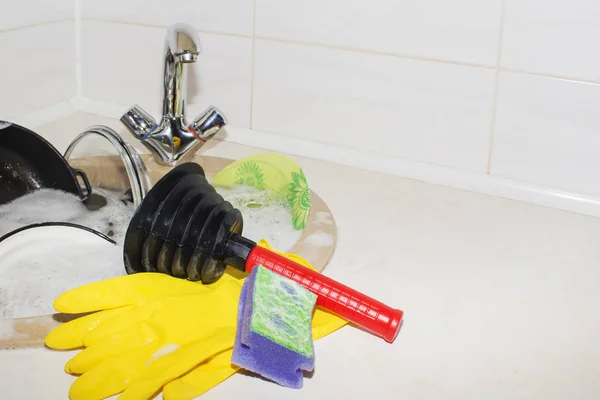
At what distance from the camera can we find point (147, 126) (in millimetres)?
975

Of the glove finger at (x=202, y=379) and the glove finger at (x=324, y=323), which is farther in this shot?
the glove finger at (x=324, y=323)

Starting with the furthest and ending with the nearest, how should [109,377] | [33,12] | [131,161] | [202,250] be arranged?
[33,12]
[131,161]
[202,250]
[109,377]

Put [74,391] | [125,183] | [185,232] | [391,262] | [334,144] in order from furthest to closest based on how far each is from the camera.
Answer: [334,144] < [125,183] < [391,262] < [185,232] < [74,391]

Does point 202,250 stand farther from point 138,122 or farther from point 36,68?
point 36,68

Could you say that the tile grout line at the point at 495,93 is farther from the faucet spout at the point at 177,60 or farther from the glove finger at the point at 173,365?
the glove finger at the point at 173,365

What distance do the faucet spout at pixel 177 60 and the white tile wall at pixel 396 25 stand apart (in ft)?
0.63

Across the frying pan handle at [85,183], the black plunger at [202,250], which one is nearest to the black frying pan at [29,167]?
the frying pan handle at [85,183]

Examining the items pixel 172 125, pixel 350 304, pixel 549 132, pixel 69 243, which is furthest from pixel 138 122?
pixel 549 132

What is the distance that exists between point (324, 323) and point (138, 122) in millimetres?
449

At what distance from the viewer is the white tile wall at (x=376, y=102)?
99 cm

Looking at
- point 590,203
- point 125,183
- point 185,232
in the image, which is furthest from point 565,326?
point 125,183

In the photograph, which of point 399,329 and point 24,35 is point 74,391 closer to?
point 399,329

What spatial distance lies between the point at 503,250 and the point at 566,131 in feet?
0.70

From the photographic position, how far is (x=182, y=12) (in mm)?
1122
